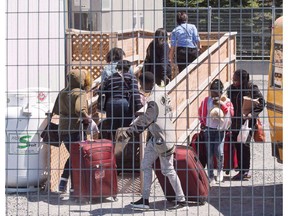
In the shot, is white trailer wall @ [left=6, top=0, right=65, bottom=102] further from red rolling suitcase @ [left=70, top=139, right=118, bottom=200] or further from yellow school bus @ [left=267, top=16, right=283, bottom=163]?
yellow school bus @ [left=267, top=16, right=283, bottom=163]

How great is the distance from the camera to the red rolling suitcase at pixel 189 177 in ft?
29.6

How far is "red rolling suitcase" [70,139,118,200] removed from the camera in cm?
899

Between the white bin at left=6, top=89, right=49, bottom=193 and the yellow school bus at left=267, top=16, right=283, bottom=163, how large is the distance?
101 inches

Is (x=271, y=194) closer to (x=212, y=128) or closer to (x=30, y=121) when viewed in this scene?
(x=212, y=128)

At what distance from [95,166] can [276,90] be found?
2.15 meters

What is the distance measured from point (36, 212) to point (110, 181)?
878 millimetres

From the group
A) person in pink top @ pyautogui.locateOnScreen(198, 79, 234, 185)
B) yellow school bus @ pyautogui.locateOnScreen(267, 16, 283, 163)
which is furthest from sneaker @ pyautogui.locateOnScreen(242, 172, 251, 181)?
yellow school bus @ pyautogui.locateOnScreen(267, 16, 283, 163)

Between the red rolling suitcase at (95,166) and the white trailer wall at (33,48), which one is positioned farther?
the red rolling suitcase at (95,166)

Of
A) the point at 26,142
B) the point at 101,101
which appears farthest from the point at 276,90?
the point at 26,142

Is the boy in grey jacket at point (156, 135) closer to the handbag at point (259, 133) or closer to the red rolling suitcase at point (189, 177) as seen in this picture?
the red rolling suitcase at point (189, 177)

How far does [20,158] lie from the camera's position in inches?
385

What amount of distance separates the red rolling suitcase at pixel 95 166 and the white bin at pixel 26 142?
454mm

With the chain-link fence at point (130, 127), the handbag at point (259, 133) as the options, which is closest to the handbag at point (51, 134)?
the chain-link fence at point (130, 127)

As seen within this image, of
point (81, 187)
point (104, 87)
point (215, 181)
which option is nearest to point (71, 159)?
point (81, 187)
